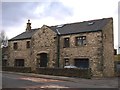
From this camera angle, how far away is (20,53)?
145 feet

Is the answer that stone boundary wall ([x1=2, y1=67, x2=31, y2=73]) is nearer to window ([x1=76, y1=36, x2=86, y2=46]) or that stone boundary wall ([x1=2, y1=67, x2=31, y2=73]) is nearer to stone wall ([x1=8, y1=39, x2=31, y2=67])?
stone wall ([x1=8, y1=39, x2=31, y2=67])

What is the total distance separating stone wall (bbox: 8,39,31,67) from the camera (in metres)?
42.4

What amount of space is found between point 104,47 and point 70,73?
636 centimetres

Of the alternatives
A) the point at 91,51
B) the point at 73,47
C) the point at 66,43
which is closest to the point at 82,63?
the point at 91,51

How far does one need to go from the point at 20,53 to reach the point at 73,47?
495 inches

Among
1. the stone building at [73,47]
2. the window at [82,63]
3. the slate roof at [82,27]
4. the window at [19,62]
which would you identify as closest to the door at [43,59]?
the stone building at [73,47]

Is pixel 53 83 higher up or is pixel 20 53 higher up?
pixel 20 53

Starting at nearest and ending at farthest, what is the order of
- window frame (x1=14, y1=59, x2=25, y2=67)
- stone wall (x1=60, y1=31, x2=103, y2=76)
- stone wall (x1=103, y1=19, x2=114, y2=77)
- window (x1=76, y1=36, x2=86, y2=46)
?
stone wall (x1=60, y1=31, x2=103, y2=76) < stone wall (x1=103, y1=19, x2=114, y2=77) < window (x1=76, y1=36, x2=86, y2=46) < window frame (x1=14, y1=59, x2=25, y2=67)

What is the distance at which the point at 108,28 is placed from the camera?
3478cm

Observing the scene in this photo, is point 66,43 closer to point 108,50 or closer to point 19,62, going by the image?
point 108,50

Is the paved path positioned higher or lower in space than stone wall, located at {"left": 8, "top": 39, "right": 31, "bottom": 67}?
lower

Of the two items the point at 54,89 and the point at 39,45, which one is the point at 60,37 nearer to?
the point at 39,45

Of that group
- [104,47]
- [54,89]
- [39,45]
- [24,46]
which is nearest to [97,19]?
[104,47]

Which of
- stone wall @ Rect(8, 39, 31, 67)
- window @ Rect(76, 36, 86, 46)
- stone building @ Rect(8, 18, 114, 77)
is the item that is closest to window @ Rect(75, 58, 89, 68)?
stone building @ Rect(8, 18, 114, 77)
